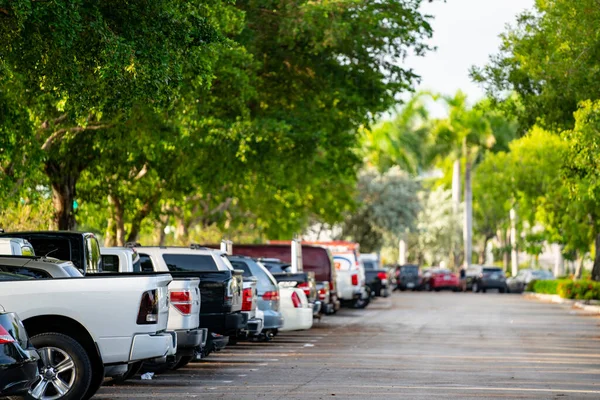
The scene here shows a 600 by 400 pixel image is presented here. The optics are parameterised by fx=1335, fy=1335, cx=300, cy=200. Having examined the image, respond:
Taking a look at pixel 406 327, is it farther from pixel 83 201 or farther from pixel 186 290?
pixel 186 290

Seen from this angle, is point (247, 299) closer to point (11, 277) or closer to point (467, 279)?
point (11, 277)

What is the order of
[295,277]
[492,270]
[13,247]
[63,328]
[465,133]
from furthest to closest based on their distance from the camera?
[465,133] < [492,270] < [295,277] < [13,247] < [63,328]

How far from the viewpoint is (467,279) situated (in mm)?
76062

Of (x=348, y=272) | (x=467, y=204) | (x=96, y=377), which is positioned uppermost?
(x=467, y=204)

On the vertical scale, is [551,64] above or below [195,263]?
above

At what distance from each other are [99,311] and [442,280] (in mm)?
63745

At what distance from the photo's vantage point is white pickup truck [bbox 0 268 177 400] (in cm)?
1309

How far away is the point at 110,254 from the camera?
18453 mm

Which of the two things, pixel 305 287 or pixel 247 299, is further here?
pixel 305 287

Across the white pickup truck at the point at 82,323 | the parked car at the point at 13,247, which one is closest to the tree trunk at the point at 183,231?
the parked car at the point at 13,247

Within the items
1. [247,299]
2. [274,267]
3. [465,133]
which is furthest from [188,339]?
[465,133]

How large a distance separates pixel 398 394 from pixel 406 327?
16996 mm

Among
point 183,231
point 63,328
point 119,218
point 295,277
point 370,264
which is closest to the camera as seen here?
point 63,328

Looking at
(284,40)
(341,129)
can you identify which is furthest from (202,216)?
(284,40)
